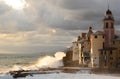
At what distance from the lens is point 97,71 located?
297 feet

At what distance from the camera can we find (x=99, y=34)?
9725 cm

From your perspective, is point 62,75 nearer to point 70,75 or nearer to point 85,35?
point 70,75

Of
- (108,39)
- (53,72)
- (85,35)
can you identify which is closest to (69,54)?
(85,35)

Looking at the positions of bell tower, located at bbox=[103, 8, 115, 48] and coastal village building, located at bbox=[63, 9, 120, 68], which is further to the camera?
bell tower, located at bbox=[103, 8, 115, 48]

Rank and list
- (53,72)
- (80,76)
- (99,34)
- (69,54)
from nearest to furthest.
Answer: (80,76) < (53,72) < (99,34) < (69,54)

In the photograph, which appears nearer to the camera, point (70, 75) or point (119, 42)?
point (70, 75)

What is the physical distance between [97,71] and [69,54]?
35688 millimetres

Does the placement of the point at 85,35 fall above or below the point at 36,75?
above

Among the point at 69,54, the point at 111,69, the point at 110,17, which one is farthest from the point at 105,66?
the point at 69,54

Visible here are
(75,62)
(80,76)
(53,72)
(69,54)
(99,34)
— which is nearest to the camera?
(80,76)

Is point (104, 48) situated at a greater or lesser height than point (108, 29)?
lesser

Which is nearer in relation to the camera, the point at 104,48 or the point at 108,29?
the point at 104,48

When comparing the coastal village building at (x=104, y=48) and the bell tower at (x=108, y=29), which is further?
the bell tower at (x=108, y=29)

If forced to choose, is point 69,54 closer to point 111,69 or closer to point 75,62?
point 75,62
